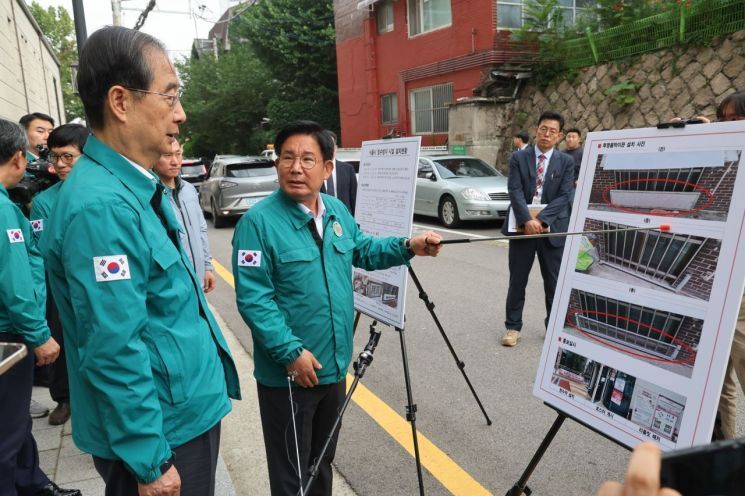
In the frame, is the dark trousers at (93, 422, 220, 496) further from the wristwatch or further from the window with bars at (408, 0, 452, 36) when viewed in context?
the window with bars at (408, 0, 452, 36)

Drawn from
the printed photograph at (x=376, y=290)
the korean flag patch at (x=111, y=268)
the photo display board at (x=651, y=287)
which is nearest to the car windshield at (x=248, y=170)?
the printed photograph at (x=376, y=290)

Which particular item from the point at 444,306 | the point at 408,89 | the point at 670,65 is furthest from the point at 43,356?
the point at 408,89

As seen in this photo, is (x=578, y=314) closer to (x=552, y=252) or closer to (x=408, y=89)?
(x=552, y=252)

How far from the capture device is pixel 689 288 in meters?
1.67

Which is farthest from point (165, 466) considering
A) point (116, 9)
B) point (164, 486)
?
point (116, 9)

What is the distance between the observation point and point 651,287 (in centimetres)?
178

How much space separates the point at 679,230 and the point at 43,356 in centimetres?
273

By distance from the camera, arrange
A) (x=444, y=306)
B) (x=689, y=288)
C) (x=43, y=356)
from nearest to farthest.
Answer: (x=689, y=288) < (x=43, y=356) < (x=444, y=306)

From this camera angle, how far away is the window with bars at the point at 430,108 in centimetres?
1758

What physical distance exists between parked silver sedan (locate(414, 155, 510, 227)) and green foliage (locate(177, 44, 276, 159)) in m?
19.5

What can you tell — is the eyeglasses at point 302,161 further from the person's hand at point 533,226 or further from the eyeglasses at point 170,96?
the person's hand at point 533,226

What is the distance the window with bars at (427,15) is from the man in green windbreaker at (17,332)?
53.2ft

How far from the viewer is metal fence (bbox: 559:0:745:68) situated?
409 inches

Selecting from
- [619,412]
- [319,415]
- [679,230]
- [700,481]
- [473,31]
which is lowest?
[319,415]
